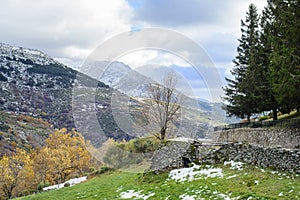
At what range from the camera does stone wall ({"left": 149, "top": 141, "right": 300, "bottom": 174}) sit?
42.0 feet

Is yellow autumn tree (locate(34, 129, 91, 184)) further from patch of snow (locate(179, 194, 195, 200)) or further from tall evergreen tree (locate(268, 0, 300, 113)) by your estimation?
tall evergreen tree (locate(268, 0, 300, 113))

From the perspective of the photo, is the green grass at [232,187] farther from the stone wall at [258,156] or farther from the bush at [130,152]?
the bush at [130,152]

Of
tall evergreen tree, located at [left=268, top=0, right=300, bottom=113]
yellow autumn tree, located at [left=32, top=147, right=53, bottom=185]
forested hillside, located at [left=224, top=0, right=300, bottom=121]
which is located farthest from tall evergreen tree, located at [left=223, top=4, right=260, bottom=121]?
yellow autumn tree, located at [left=32, top=147, right=53, bottom=185]

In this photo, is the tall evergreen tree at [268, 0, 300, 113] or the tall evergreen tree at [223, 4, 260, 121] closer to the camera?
the tall evergreen tree at [268, 0, 300, 113]

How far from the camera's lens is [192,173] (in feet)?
54.0

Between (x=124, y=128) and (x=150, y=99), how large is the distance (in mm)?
5167

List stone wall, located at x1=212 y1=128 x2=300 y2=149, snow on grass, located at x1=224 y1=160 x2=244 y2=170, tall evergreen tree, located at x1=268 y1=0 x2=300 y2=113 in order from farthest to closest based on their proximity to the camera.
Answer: stone wall, located at x1=212 y1=128 x2=300 y2=149, tall evergreen tree, located at x1=268 y1=0 x2=300 y2=113, snow on grass, located at x1=224 y1=160 x2=244 y2=170

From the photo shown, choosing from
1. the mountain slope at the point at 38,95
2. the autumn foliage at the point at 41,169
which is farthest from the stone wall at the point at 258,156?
the mountain slope at the point at 38,95

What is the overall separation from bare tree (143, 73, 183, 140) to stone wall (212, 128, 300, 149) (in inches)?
242

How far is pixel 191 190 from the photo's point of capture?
13078 millimetres

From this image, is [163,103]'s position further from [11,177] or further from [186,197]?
[11,177]

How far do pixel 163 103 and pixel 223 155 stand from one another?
15131 millimetres

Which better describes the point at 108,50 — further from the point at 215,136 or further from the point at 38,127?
the point at 38,127

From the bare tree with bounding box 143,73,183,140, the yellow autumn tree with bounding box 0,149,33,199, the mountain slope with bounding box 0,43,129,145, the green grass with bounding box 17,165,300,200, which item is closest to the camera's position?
the green grass with bounding box 17,165,300,200
